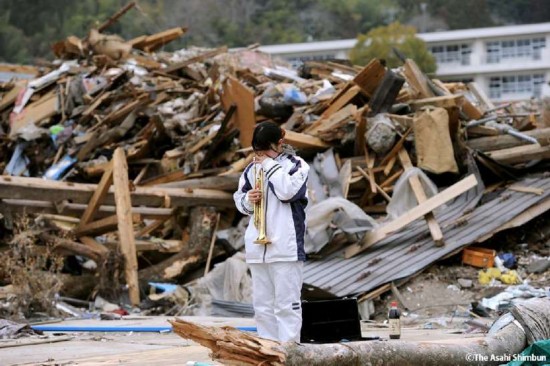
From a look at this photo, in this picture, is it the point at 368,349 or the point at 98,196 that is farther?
the point at 98,196

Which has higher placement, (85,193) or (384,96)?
(384,96)

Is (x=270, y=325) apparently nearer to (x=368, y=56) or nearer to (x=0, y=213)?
(x=0, y=213)

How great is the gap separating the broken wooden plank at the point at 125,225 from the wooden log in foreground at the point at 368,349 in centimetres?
690

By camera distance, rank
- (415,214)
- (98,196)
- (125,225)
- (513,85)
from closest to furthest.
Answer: (415,214) < (125,225) < (98,196) < (513,85)

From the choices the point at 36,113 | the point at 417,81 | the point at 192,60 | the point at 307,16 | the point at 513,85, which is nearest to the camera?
the point at 417,81

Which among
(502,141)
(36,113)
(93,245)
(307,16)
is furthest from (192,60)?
(307,16)

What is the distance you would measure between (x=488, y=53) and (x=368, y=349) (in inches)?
2693

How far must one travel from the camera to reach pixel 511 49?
234 ft

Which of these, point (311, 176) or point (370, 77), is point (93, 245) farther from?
point (370, 77)

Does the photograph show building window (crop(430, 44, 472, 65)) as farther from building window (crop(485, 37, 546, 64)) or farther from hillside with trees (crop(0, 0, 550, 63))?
hillside with trees (crop(0, 0, 550, 63))

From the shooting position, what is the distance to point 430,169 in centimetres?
1397

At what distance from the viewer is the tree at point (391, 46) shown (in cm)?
6644

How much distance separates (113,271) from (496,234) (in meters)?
4.92

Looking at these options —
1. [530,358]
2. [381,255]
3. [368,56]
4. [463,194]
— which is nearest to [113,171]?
[381,255]
